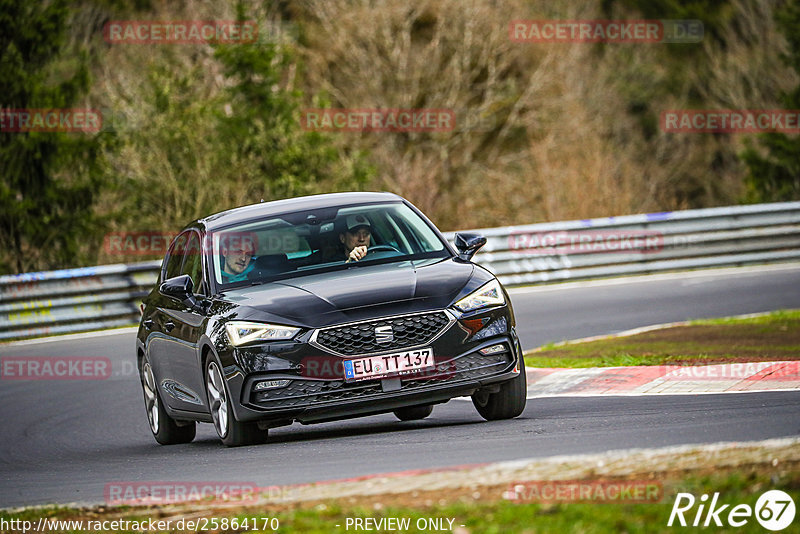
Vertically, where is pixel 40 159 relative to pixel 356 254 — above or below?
above

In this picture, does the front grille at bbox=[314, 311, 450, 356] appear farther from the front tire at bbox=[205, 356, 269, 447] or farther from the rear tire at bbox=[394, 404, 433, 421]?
the rear tire at bbox=[394, 404, 433, 421]

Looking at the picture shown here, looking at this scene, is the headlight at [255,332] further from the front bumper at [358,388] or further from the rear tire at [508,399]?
the rear tire at [508,399]

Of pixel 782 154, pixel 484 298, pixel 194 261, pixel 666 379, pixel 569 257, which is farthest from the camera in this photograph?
pixel 782 154

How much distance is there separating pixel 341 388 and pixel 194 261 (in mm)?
2359

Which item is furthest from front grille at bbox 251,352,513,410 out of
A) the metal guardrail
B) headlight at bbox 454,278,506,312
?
the metal guardrail

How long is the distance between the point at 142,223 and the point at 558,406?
20.3 m

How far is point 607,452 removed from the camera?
6.80 meters

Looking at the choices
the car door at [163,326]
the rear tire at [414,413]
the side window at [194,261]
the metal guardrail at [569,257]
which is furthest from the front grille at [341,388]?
the metal guardrail at [569,257]

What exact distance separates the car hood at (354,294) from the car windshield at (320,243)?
0.29m

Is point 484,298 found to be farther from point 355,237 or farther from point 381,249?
point 355,237

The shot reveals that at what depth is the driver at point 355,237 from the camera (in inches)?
397

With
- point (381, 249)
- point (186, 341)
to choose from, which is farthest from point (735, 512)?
point (186, 341)

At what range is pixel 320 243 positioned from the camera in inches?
401

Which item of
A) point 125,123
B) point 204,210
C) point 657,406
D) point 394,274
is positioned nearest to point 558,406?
point 657,406
